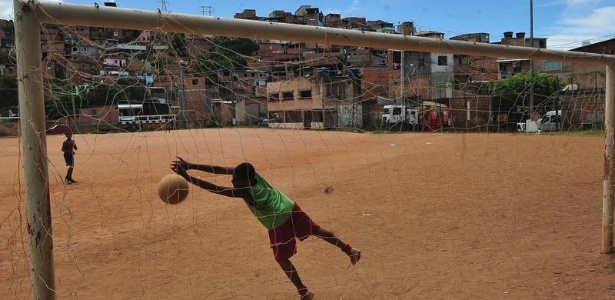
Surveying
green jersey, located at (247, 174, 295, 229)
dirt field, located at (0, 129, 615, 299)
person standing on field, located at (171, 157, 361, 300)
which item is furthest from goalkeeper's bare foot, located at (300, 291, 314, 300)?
green jersey, located at (247, 174, 295, 229)

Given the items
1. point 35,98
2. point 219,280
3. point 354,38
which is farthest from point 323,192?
point 35,98

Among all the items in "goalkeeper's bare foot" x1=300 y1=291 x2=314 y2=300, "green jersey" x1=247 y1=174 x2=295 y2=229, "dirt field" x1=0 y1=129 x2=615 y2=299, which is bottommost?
"dirt field" x1=0 y1=129 x2=615 y2=299

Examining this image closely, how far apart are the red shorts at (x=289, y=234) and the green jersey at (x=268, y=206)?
0.24 ft

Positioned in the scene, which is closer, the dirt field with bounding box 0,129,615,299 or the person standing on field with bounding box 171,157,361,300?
the person standing on field with bounding box 171,157,361,300

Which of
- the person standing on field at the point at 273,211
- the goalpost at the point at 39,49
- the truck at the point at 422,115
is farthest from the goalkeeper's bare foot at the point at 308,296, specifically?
the truck at the point at 422,115

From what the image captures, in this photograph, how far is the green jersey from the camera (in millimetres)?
4141

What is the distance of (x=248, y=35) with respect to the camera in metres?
3.23

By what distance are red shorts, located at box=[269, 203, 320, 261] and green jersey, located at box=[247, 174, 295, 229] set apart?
0.24ft

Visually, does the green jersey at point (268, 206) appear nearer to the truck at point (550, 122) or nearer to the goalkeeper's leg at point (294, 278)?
the goalkeeper's leg at point (294, 278)

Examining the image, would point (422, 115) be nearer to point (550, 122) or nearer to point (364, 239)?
point (364, 239)

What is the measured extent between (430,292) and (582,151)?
14036 millimetres

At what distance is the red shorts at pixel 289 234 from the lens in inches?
167

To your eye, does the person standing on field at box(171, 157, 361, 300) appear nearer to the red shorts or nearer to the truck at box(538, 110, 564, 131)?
the red shorts

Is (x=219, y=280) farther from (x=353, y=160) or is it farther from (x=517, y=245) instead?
(x=353, y=160)
